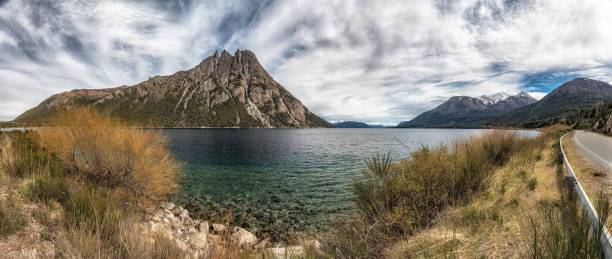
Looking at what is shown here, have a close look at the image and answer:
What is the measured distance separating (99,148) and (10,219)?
4.28 metres

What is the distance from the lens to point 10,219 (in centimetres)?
326

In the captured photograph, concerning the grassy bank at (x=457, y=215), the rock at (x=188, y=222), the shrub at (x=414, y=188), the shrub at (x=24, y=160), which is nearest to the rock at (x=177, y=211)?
the rock at (x=188, y=222)

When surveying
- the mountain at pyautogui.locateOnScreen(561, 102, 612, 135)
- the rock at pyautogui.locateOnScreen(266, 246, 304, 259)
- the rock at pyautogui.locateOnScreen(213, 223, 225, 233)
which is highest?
the mountain at pyautogui.locateOnScreen(561, 102, 612, 135)

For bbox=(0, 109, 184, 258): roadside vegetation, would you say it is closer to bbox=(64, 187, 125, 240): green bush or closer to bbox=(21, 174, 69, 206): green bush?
bbox=(21, 174, 69, 206): green bush

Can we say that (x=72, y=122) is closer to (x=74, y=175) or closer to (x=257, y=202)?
(x=74, y=175)

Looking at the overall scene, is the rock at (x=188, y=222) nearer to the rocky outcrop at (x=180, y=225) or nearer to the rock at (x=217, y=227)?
the rocky outcrop at (x=180, y=225)

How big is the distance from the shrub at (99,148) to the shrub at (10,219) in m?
3.47

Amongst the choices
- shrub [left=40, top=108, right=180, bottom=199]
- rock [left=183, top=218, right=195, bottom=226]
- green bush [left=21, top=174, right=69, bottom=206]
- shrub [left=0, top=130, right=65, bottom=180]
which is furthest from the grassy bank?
shrub [left=0, top=130, right=65, bottom=180]

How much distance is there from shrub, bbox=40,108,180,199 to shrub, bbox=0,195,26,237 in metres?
3.47

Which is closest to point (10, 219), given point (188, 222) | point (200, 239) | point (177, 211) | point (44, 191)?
point (44, 191)

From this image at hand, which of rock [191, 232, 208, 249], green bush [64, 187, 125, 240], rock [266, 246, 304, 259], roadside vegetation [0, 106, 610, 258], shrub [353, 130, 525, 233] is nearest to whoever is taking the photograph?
roadside vegetation [0, 106, 610, 258]

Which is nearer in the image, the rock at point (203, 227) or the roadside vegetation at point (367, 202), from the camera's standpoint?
the roadside vegetation at point (367, 202)

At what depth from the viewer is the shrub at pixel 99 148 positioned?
687cm

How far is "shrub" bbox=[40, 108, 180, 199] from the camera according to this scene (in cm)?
687
